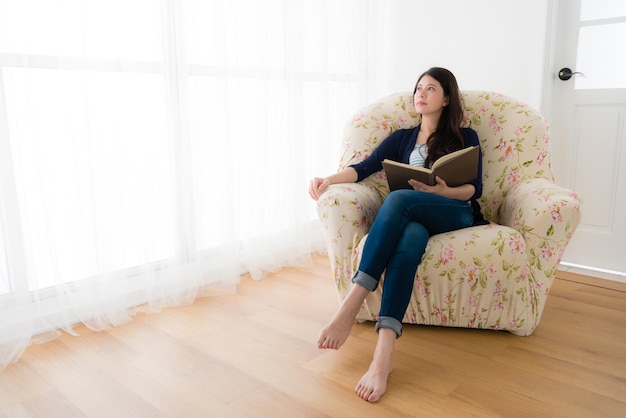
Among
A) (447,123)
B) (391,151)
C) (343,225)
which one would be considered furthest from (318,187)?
(447,123)

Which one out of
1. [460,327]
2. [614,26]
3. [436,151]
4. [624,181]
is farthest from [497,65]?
[460,327]

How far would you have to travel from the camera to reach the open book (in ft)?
6.52

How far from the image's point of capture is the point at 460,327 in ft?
7.19

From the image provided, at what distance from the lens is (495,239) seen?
1.98 m

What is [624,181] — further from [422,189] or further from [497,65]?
[422,189]

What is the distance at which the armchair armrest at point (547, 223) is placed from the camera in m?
1.98

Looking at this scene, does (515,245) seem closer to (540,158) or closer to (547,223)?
(547,223)

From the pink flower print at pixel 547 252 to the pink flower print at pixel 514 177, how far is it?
0.44 meters

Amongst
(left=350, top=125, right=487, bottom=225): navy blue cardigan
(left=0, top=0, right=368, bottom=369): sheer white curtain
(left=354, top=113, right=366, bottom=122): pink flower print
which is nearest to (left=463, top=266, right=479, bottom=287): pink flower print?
(left=350, top=125, right=487, bottom=225): navy blue cardigan

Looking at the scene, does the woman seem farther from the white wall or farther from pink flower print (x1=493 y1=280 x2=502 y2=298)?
the white wall

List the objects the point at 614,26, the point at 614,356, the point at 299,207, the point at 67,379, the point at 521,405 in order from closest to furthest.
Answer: the point at 521,405 → the point at 67,379 → the point at 614,356 → the point at 614,26 → the point at 299,207

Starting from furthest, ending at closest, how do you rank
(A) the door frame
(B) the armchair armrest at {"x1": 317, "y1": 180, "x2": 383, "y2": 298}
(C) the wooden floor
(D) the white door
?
(A) the door frame < (D) the white door < (B) the armchair armrest at {"x1": 317, "y1": 180, "x2": 383, "y2": 298} < (C) the wooden floor

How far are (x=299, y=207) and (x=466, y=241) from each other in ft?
4.46

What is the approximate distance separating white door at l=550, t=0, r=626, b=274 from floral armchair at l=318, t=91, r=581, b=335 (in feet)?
2.35
